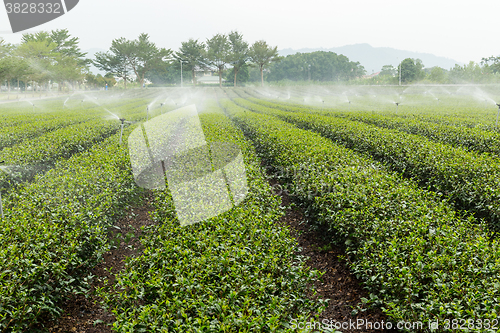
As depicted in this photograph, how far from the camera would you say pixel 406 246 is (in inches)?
130

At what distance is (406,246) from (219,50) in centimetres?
7098

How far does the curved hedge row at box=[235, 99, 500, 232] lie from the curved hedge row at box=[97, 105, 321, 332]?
10.8 feet

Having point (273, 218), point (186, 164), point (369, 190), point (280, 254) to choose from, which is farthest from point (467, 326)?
point (186, 164)

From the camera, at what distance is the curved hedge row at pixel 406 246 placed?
2.65 meters

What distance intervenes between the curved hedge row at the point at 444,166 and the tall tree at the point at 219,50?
61.2 m

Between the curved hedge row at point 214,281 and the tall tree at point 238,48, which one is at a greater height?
the tall tree at point 238,48

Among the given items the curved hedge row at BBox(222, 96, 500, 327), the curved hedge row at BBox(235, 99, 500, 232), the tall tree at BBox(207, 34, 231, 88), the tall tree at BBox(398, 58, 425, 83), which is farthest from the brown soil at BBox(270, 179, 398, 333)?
the tall tree at BBox(398, 58, 425, 83)

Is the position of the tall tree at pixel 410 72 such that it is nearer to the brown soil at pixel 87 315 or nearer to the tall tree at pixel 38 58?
the tall tree at pixel 38 58

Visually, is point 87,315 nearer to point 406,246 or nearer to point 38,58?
point 406,246

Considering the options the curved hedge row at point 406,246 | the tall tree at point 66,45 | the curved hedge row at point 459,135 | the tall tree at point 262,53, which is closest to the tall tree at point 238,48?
the tall tree at point 262,53

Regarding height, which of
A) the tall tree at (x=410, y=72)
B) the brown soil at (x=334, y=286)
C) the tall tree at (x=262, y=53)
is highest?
the tall tree at (x=262, y=53)

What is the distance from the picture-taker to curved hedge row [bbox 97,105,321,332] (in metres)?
2.21

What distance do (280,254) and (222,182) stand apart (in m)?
1.91

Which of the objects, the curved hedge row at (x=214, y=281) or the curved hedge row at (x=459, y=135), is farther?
the curved hedge row at (x=459, y=135)
